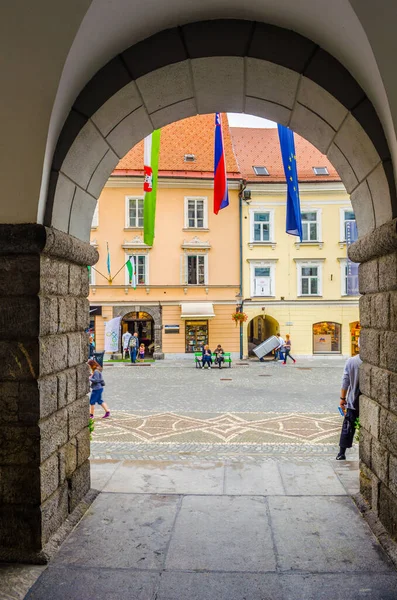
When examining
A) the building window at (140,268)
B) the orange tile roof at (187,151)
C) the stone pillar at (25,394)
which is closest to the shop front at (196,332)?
the building window at (140,268)

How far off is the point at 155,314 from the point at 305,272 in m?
8.59

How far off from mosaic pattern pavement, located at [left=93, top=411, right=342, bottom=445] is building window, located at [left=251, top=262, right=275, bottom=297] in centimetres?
1600

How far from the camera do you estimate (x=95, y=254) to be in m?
5.21

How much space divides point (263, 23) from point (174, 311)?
22589mm

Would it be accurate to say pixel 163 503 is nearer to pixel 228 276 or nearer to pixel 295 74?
pixel 295 74

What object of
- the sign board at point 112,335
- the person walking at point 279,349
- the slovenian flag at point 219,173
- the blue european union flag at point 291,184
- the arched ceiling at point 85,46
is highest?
the slovenian flag at point 219,173

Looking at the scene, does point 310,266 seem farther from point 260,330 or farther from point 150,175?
point 150,175

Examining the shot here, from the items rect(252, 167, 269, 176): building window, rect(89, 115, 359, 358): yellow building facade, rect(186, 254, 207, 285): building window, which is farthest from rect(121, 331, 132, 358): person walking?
rect(252, 167, 269, 176): building window

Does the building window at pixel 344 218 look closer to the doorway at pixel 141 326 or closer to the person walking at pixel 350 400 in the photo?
the doorway at pixel 141 326

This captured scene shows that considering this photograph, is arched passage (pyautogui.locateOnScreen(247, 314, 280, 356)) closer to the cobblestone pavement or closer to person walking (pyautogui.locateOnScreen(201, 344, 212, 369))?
person walking (pyautogui.locateOnScreen(201, 344, 212, 369))

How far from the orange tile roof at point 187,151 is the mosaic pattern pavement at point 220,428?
1812cm

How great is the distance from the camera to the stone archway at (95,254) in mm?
3906

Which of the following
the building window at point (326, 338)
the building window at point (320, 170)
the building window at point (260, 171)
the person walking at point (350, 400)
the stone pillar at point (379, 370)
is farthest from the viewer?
the building window at point (260, 171)

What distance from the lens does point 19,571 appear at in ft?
12.2
